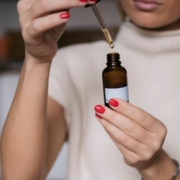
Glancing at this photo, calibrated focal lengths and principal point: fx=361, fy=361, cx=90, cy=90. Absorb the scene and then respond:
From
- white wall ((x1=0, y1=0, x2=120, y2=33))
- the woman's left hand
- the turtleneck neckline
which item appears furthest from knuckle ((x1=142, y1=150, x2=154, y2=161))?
white wall ((x1=0, y1=0, x2=120, y2=33))

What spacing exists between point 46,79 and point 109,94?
0.13 metres

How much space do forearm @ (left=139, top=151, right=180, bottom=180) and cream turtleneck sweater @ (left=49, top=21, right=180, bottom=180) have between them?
124 mm

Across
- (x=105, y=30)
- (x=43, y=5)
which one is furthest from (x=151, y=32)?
(x=43, y=5)

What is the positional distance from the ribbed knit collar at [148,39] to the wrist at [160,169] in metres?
0.28

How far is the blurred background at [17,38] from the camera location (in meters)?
1.89

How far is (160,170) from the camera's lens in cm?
59

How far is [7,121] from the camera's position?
2.10 ft

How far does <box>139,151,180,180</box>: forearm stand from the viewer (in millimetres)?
581

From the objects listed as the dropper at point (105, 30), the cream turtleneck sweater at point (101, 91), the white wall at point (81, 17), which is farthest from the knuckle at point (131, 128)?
the white wall at point (81, 17)

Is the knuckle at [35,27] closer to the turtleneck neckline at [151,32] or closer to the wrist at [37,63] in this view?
the wrist at [37,63]

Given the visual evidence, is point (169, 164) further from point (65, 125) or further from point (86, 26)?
point (86, 26)

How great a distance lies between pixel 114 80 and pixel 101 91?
0.26 meters

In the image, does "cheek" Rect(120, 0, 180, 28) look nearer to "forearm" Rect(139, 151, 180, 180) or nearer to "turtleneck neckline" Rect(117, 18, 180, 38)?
"turtleneck neckline" Rect(117, 18, 180, 38)

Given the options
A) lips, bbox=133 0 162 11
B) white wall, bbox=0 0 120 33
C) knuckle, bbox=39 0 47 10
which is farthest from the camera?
white wall, bbox=0 0 120 33
